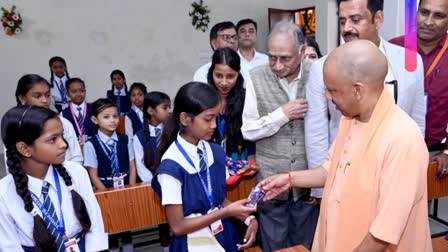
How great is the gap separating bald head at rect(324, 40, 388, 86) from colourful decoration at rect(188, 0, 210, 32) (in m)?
7.68

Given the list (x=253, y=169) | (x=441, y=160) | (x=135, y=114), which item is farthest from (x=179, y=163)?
(x=135, y=114)

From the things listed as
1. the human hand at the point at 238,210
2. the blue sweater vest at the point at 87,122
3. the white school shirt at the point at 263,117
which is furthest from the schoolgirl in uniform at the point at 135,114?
the human hand at the point at 238,210

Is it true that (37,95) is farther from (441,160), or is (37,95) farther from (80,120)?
(441,160)

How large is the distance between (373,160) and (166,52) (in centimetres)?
761

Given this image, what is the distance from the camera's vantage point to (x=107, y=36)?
306 inches

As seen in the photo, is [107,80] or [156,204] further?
[107,80]

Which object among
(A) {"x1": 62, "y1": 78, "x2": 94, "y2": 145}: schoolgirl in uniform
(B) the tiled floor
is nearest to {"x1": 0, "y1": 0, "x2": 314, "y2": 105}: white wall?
(A) {"x1": 62, "y1": 78, "x2": 94, "y2": 145}: schoolgirl in uniform

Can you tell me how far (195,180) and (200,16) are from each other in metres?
7.32

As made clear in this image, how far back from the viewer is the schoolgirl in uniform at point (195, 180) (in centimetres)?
165

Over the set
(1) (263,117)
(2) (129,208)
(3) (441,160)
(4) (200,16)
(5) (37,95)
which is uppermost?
(4) (200,16)

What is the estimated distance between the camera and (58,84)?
681 centimetres

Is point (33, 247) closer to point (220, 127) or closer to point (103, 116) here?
point (220, 127)

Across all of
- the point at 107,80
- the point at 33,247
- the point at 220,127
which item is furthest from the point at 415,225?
the point at 107,80

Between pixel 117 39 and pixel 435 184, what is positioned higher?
pixel 117 39
